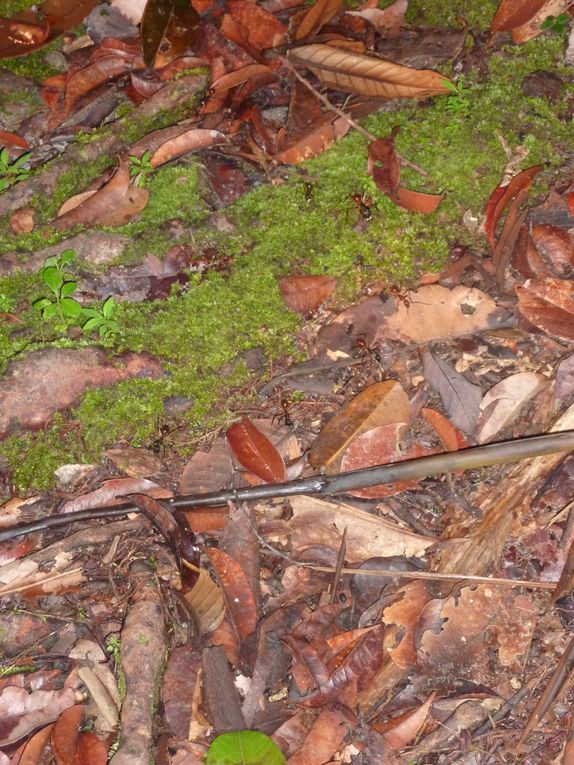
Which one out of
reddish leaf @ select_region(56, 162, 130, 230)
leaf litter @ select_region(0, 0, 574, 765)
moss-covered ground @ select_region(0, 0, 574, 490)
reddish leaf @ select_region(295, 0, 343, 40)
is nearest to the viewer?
leaf litter @ select_region(0, 0, 574, 765)

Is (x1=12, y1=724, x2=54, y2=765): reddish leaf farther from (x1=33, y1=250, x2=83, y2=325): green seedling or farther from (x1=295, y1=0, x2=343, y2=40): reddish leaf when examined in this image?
(x1=295, y1=0, x2=343, y2=40): reddish leaf

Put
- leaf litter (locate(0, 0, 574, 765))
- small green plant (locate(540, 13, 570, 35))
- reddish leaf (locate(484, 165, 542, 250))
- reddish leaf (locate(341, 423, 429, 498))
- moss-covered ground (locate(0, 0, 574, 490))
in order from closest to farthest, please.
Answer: leaf litter (locate(0, 0, 574, 765)), reddish leaf (locate(341, 423, 429, 498)), moss-covered ground (locate(0, 0, 574, 490)), reddish leaf (locate(484, 165, 542, 250)), small green plant (locate(540, 13, 570, 35))

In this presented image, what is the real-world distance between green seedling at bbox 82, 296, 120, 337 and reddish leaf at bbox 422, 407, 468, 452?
1.47 m

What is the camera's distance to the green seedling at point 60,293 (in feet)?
9.88

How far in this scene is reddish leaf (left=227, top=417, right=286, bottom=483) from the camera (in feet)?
9.39

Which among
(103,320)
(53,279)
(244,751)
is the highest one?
(53,279)

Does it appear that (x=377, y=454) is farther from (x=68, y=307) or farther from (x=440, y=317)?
(x=68, y=307)

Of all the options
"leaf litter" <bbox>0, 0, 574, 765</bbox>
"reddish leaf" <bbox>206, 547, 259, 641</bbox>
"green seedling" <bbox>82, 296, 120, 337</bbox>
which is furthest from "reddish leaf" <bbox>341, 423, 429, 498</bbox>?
"green seedling" <bbox>82, 296, 120, 337</bbox>

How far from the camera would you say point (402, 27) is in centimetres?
377

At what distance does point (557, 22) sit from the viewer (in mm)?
3477

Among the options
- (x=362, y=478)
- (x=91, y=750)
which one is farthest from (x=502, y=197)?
(x=91, y=750)

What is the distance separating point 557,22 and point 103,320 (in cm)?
278

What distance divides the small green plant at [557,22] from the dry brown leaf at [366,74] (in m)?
0.66

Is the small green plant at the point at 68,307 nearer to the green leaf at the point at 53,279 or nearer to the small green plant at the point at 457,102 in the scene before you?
the green leaf at the point at 53,279
